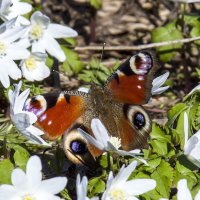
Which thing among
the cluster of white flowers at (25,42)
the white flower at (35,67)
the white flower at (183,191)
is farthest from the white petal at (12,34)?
the white flower at (183,191)

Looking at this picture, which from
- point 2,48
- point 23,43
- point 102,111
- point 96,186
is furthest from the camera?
point 23,43

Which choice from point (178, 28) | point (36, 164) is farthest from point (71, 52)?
point (36, 164)

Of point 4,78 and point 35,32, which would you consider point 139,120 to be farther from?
point 35,32

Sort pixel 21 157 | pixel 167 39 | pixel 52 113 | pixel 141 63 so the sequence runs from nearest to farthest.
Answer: pixel 21 157, pixel 52 113, pixel 141 63, pixel 167 39

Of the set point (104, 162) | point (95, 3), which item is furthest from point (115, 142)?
point (95, 3)

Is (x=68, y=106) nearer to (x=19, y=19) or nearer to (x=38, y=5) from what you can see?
(x=19, y=19)

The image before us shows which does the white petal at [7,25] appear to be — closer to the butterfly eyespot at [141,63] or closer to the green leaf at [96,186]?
the butterfly eyespot at [141,63]
